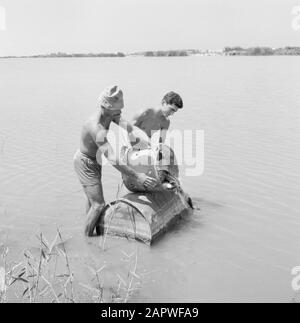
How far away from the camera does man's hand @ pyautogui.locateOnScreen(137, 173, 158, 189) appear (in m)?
5.34

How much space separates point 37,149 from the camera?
10.6 metres

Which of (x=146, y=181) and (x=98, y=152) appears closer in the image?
(x=146, y=181)

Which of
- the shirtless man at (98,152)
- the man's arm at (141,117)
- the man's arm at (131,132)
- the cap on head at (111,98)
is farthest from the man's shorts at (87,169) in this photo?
the man's arm at (141,117)

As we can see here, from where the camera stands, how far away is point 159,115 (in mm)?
6301

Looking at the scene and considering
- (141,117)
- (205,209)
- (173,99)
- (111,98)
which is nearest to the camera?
(111,98)

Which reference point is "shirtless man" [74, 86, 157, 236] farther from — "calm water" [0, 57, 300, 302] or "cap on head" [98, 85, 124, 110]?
"calm water" [0, 57, 300, 302]

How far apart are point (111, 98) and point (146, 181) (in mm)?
989

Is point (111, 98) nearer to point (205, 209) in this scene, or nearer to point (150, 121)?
point (150, 121)

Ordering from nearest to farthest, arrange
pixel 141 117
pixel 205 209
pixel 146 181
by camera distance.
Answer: pixel 146 181, pixel 141 117, pixel 205 209

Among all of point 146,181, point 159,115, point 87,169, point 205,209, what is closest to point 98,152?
point 87,169

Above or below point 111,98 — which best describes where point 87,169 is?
below

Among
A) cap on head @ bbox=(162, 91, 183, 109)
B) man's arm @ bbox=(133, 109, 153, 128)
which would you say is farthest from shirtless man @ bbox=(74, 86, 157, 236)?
cap on head @ bbox=(162, 91, 183, 109)

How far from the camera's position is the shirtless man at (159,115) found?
6121 mm

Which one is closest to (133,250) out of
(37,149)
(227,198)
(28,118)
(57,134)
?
(227,198)
